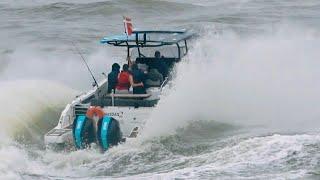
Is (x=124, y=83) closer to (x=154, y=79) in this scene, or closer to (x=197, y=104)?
(x=154, y=79)

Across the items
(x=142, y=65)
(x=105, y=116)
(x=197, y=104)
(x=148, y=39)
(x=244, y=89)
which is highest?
(x=148, y=39)

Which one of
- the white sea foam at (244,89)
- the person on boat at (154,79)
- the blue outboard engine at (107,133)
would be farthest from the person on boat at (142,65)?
the blue outboard engine at (107,133)

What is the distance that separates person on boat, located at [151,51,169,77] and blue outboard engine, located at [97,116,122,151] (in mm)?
2900

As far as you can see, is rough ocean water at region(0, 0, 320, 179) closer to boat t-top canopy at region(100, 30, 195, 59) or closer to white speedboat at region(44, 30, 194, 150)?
white speedboat at region(44, 30, 194, 150)

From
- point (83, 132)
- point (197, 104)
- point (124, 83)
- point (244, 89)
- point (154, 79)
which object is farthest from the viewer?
point (244, 89)

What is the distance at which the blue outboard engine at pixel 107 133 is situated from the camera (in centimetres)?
1419

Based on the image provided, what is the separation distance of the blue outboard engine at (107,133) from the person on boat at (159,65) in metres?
2.90

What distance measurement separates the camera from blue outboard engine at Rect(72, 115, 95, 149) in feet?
47.0

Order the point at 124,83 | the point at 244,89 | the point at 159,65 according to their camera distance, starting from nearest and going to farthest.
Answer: the point at 124,83
the point at 159,65
the point at 244,89

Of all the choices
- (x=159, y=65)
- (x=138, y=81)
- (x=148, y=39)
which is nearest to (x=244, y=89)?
(x=159, y=65)

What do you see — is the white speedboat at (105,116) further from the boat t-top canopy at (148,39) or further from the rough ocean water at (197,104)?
the rough ocean water at (197,104)

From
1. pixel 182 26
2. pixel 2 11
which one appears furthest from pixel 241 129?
pixel 2 11

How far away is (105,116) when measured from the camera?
14617 mm

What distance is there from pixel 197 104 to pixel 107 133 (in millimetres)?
3301
